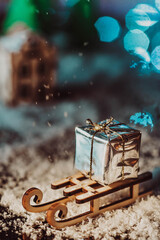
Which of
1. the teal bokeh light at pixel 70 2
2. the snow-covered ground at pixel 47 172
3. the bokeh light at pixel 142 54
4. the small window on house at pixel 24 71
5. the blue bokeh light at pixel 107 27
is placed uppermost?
the teal bokeh light at pixel 70 2

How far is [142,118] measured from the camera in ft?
3.64

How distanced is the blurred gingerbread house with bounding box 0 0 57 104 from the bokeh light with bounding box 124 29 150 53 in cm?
79

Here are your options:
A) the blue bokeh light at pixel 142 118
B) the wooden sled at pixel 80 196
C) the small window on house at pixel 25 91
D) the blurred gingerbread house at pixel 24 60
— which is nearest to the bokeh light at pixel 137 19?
the blue bokeh light at pixel 142 118

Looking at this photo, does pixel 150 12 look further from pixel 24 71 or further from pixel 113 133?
pixel 24 71

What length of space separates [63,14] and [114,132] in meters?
1.13

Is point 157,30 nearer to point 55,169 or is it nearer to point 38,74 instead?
point 55,169

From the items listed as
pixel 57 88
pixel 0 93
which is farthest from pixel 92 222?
pixel 0 93

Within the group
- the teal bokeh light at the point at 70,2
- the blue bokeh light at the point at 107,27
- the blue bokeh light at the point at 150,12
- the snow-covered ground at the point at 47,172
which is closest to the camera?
the snow-covered ground at the point at 47,172

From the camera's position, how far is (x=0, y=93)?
6.99 ft

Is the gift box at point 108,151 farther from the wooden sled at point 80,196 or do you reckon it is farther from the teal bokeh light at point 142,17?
the teal bokeh light at point 142,17

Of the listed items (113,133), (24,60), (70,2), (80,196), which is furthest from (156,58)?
(24,60)

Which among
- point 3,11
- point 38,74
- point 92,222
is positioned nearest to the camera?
point 92,222

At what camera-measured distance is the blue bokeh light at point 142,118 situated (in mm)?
1108

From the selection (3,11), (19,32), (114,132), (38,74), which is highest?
(3,11)
